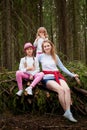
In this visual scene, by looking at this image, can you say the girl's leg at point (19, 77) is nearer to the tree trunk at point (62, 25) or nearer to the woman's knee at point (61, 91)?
the woman's knee at point (61, 91)

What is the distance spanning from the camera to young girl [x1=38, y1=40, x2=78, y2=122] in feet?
23.0

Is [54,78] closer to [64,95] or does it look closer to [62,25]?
[64,95]

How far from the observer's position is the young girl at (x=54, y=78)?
7.01 metres

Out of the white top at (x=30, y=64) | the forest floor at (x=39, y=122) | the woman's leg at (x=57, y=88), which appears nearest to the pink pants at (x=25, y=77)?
the white top at (x=30, y=64)

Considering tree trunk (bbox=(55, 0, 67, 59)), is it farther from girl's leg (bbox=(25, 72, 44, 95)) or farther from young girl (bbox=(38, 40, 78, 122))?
girl's leg (bbox=(25, 72, 44, 95))

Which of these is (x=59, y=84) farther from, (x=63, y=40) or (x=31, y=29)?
(x=63, y=40)

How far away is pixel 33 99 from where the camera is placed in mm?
7684

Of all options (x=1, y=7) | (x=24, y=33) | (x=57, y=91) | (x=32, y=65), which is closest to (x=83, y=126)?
(x=57, y=91)

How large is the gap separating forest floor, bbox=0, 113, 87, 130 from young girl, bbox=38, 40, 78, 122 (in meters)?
0.23

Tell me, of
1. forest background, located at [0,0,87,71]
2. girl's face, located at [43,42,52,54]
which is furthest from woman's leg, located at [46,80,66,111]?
forest background, located at [0,0,87,71]

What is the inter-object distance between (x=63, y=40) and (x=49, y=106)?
669 centimetres

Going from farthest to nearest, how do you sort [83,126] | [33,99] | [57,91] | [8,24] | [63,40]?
[63,40]
[8,24]
[33,99]
[57,91]
[83,126]

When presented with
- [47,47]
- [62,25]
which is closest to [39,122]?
[47,47]

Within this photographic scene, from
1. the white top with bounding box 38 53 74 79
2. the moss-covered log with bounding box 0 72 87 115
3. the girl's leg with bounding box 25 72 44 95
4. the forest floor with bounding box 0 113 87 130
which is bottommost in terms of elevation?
the forest floor with bounding box 0 113 87 130
